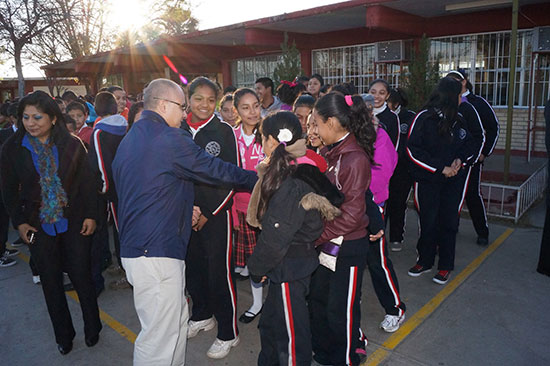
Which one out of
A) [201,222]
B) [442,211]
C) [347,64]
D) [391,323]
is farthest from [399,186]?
[347,64]

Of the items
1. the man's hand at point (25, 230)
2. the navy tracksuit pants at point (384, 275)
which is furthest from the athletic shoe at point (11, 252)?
the navy tracksuit pants at point (384, 275)

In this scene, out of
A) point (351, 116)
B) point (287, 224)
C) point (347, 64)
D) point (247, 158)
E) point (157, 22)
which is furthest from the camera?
point (157, 22)

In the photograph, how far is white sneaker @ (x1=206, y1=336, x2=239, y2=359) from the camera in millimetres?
3207

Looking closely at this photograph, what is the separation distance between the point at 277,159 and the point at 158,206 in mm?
742

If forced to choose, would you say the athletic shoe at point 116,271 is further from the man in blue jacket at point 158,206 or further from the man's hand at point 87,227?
the man in blue jacket at point 158,206

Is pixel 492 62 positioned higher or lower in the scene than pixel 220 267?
higher

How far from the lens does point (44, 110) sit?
3.20 m

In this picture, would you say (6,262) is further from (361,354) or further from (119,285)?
(361,354)

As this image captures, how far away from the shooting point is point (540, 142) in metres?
10.7

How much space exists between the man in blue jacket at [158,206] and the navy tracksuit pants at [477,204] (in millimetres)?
3798

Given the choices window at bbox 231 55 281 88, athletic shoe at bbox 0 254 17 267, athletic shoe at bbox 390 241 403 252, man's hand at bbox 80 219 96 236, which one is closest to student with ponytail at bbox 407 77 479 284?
athletic shoe at bbox 390 241 403 252

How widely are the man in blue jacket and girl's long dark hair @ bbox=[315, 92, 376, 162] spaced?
0.71 metres

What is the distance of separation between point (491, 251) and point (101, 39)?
27.4m

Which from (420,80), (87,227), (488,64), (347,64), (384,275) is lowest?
(384,275)
